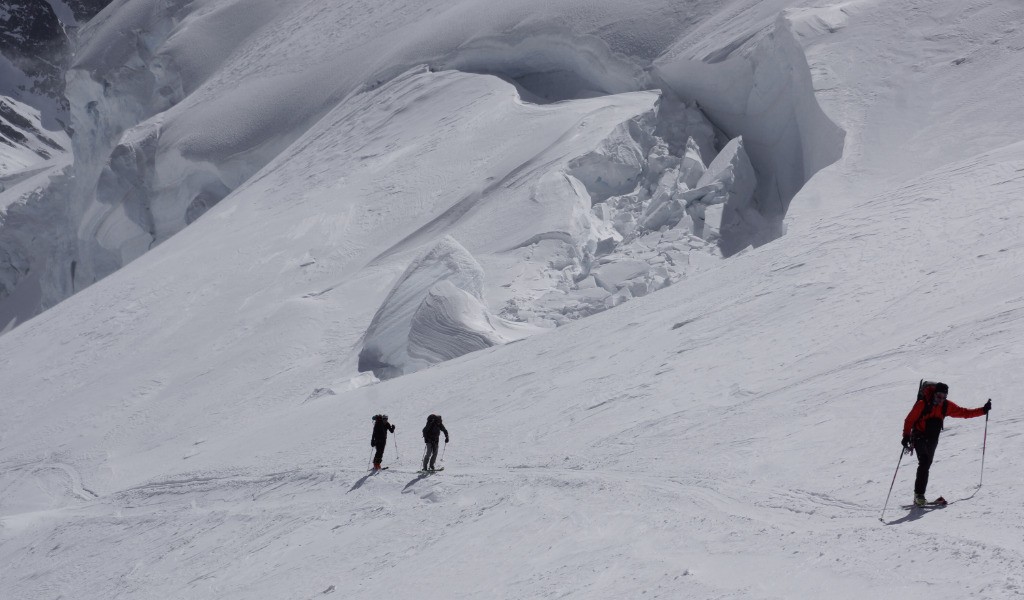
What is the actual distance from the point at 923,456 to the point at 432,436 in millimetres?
6032

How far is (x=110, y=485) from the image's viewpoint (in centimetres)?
1853

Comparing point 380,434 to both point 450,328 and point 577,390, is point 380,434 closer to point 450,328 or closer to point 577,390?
point 577,390

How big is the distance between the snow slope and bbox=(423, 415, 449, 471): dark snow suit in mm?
320

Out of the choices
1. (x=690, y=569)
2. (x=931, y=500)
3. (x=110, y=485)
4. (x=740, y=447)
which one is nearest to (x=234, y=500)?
(x=110, y=485)

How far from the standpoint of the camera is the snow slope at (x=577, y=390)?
7.06 meters

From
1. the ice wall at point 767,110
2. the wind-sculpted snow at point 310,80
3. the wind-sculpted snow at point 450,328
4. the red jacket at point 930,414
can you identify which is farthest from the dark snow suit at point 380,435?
the wind-sculpted snow at point 310,80

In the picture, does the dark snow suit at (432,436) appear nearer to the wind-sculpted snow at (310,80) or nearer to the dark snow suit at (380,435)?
the dark snow suit at (380,435)

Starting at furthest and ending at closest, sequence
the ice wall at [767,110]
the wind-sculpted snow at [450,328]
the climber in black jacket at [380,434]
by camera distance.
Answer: the ice wall at [767,110] → the wind-sculpted snow at [450,328] → the climber in black jacket at [380,434]

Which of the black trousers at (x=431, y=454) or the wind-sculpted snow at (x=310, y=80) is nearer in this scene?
the black trousers at (x=431, y=454)

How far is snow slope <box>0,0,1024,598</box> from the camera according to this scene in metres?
7.06

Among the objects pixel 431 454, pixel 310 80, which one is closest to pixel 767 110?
pixel 431 454

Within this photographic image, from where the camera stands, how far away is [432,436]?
1103cm

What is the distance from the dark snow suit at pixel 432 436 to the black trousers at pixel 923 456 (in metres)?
5.76

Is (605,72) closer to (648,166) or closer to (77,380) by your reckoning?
(648,166)
